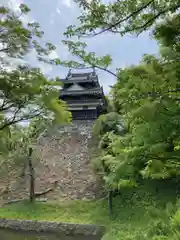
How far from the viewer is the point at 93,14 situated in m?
2.78

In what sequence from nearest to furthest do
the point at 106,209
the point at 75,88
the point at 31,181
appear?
the point at 106,209 < the point at 31,181 < the point at 75,88

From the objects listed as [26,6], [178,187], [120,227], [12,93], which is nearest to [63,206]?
[120,227]

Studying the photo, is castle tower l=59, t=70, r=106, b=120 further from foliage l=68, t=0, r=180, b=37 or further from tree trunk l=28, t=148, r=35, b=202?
foliage l=68, t=0, r=180, b=37

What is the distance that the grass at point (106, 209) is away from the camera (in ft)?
29.5

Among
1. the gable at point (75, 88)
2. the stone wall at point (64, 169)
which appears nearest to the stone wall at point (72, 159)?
the stone wall at point (64, 169)

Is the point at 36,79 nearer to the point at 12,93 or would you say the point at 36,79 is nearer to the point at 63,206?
the point at 12,93

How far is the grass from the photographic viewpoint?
898cm

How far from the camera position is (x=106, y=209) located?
32.7 ft

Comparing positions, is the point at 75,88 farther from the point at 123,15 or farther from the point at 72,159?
the point at 123,15

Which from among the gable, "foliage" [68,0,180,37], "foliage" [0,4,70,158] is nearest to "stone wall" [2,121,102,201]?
the gable

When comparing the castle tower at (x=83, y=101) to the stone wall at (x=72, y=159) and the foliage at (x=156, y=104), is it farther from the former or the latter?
the foliage at (x=156, y=104)

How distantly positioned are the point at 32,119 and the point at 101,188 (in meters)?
7.56

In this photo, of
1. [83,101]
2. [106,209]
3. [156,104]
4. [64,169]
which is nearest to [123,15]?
[156,104]

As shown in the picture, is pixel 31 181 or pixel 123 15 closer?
pixel 123 15
